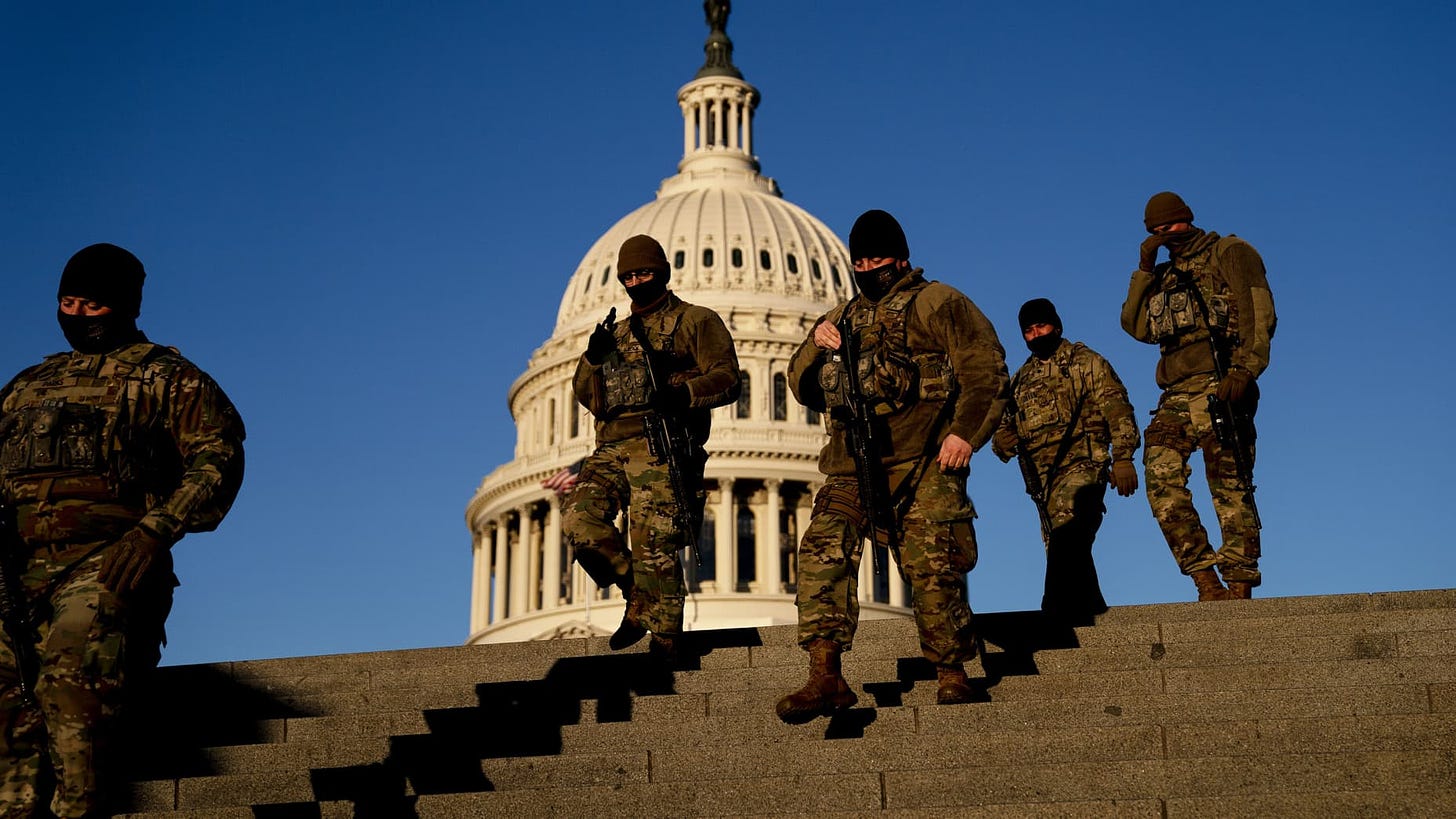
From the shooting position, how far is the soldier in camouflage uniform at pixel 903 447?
34.3 ft

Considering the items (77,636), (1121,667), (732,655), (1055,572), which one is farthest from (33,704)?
(1055,572)

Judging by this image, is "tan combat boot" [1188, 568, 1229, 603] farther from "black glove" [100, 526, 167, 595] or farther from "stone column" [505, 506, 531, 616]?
"stone column" [505, 506, 531, 616]

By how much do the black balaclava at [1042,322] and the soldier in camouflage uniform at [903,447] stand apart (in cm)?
421

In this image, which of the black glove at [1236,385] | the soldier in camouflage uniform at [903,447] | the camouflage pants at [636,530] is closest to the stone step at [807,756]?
the soldier in camouflage uniform at [903,447]

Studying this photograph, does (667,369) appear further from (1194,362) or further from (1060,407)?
(1194,362)

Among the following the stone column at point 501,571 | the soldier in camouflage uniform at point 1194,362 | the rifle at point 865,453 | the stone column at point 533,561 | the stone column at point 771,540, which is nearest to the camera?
the rifle at point 865,453

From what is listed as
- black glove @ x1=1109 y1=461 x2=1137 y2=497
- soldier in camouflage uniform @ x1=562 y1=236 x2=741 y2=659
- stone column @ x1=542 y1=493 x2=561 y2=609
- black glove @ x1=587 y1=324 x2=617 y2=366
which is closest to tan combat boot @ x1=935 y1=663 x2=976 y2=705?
soldier in camouflage uniform @ x1=562 y1=236 x2=741 y2=659

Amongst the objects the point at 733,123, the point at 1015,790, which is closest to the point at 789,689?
the point at 1015,790

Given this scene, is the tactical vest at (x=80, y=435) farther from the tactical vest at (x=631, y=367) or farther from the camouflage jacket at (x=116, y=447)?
the tactical vest at (x=631, y=367)

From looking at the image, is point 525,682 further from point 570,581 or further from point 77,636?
point 570,581

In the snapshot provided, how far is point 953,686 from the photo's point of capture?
34.5 ft

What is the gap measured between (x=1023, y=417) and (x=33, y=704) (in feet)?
27.1

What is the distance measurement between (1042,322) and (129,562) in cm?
829

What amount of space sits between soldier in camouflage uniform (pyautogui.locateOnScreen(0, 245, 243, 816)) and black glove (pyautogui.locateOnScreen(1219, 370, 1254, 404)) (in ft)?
22.4
